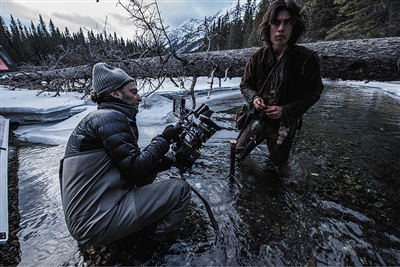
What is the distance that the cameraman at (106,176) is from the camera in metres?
1.67

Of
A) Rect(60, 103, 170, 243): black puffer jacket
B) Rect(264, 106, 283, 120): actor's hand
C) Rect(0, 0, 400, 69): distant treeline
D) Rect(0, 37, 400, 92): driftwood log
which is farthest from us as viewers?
Rect(0, 0, 400, 69): distant treeline

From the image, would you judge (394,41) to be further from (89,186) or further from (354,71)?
(89,186)

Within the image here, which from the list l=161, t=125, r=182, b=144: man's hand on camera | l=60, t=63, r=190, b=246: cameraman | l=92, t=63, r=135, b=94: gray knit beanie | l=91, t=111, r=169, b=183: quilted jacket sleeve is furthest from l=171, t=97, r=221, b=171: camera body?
l=92, t=63, r=135, b=94: gray knit beanie

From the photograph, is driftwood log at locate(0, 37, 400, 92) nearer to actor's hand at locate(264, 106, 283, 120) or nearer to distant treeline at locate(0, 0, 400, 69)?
distant treeline at locate(0, 0, 400, 69)

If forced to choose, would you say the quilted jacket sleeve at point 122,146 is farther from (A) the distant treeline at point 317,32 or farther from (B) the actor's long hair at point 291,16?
(A) the distant treeline at point 317,32

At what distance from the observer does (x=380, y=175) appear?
342 centimetres

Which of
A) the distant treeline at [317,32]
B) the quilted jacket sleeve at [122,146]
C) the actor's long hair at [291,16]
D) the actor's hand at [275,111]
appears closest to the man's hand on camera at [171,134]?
the quilted jacket sleeve at [122,146]

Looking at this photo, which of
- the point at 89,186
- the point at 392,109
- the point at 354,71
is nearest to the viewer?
the point at 89,186

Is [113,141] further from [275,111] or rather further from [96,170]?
[275,111]

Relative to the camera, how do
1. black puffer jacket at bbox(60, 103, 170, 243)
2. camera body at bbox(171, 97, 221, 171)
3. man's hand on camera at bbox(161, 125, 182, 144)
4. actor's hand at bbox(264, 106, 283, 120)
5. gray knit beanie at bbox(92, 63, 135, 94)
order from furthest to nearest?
actor's hand at bbox(264, 106, 283, 120) < camera body at bbox(171, 97, 221, 171) < man's hand on camera at bbox(161, 125, 182, 144) < gray knit beanie at bbox(92, 63, 135, 94) < black puffer jacket at bbox(60, 103, 170, 243)

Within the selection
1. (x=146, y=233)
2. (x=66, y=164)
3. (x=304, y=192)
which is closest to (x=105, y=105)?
(x=66, y=164)

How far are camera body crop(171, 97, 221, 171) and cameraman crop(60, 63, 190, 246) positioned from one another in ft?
1.05

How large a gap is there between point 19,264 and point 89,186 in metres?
1.33

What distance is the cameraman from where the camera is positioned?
1.67 meters
